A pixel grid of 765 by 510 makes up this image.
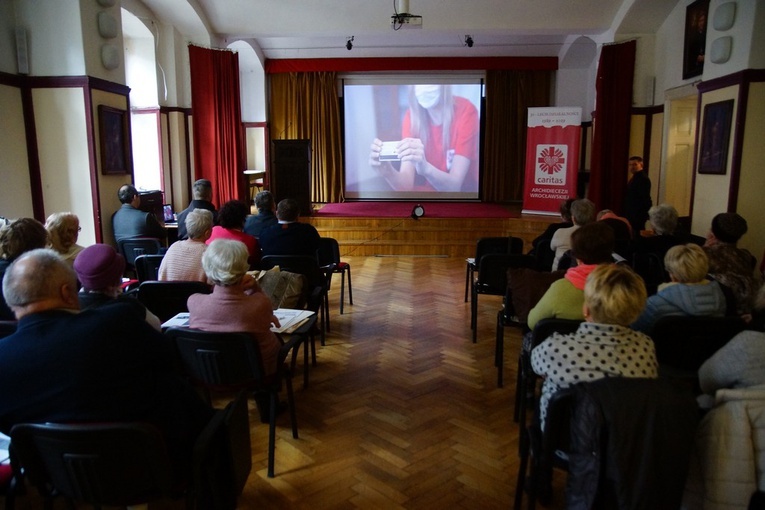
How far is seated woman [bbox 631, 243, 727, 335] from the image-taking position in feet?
8.04

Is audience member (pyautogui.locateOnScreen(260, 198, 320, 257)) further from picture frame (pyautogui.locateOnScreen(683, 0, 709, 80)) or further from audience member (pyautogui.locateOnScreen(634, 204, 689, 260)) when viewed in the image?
picture frame (pyautogui.locateOnScreen(683, 0, 709, 80))

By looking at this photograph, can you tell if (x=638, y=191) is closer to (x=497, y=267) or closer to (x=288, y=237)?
(x=497, y=267)

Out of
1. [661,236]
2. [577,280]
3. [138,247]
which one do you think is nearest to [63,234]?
[138,247]

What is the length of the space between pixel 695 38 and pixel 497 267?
14.4 ft

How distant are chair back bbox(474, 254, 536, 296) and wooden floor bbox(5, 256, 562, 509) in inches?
18.3

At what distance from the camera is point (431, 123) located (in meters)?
10.6

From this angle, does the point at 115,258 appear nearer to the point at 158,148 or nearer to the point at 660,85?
the point at 158,148

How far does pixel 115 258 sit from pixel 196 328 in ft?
1.53

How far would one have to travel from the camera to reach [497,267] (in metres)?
4.15

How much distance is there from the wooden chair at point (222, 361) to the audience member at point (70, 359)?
63 centimetres

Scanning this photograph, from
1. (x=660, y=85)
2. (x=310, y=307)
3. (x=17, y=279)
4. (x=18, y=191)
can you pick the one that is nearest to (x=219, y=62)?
(x=18, y=191)

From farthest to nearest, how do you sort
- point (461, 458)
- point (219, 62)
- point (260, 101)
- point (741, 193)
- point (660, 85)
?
point (260, 101) < point (219, 62) < point (660, 85) < point (741, 193) < point (461, 458)

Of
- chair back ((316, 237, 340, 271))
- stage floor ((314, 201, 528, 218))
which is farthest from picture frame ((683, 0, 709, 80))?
chair back ((316, 237, 340, 271))

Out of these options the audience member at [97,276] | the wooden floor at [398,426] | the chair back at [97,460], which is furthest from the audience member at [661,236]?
the chair back at [97,460]
